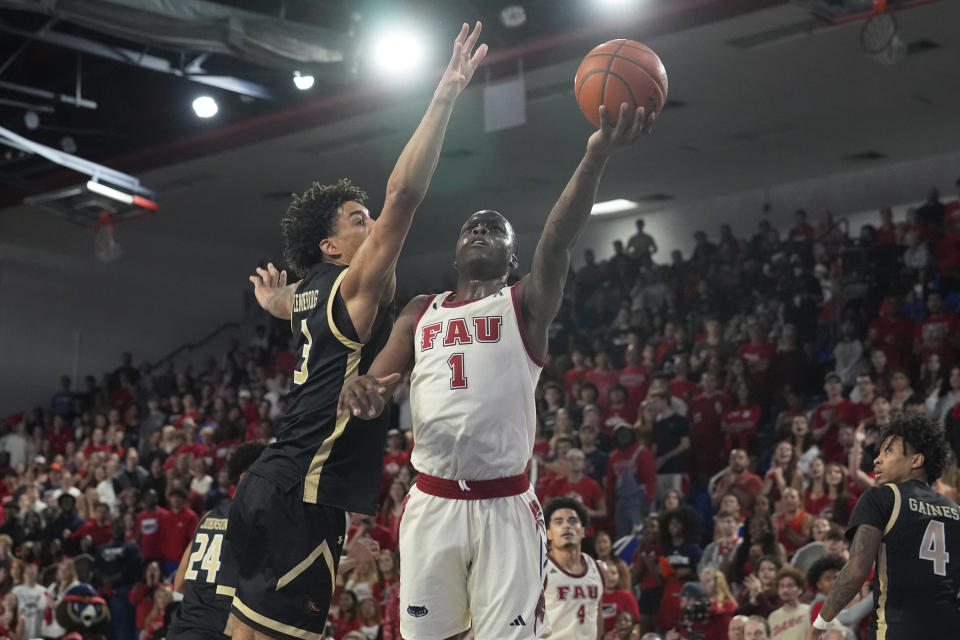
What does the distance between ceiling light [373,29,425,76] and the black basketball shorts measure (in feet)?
27.5

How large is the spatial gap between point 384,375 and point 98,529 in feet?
35.6

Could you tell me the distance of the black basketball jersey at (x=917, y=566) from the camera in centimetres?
508

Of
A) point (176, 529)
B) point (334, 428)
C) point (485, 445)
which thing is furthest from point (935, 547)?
point (176, 529)

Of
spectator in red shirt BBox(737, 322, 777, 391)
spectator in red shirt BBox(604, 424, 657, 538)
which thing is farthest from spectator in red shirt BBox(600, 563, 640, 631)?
spectator in red shirt BBox(737, 322, 777, 391)

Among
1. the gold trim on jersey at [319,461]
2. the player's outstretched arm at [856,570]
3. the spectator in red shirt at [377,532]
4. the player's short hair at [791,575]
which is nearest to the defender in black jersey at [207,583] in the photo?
the gold trim on jersey at [319,461]

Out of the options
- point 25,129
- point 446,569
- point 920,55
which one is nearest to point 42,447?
point 25,129

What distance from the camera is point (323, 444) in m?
4.35

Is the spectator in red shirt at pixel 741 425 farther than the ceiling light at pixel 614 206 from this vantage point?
No

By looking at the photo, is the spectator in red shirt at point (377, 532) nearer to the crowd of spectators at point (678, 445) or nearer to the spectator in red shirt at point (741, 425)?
the crowd of spectators at point (678, 445)

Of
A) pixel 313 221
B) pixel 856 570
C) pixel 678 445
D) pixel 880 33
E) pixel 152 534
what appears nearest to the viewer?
pixel 313 221

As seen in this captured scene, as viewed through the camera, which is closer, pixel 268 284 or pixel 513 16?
pixel 268 284

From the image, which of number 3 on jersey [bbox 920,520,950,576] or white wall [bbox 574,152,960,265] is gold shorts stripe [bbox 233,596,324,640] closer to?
number 3 on jersey [bbox 920,520,950,576]

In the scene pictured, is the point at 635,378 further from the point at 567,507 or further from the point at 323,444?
the point at 323,444

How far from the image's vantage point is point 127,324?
24000mm
